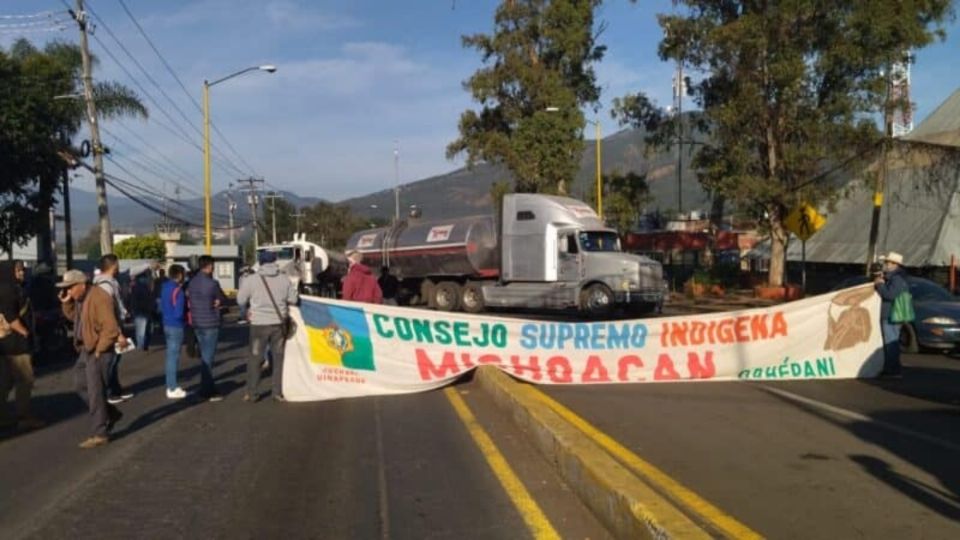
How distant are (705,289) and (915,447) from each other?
32910mm

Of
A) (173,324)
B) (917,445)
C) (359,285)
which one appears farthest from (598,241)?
(917,445)

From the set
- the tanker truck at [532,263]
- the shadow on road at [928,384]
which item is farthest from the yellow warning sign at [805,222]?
the shadow on road at [928,384]

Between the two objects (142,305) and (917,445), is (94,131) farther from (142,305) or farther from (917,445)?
(917,445)

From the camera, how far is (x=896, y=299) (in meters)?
12.5

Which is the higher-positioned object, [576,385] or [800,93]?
[800,93]

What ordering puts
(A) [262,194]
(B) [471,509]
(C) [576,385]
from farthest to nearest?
(A) [262,194], (C) [576,385], (B) [471,509]

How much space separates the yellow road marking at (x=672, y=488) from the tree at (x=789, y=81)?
26.0m

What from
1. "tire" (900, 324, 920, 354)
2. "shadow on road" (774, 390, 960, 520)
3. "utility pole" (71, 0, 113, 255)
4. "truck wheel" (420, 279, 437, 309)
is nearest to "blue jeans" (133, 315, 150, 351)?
"shadow on road" (774, 390, 960, 520)

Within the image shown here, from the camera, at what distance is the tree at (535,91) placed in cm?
4444

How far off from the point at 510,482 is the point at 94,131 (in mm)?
31280

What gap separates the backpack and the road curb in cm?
583

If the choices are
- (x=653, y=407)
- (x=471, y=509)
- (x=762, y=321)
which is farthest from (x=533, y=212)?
(x=471, y=509)

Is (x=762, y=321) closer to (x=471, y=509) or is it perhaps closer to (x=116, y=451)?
(x=471, y=509)

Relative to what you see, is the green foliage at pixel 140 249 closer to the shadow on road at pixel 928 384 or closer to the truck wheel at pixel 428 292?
the truck wheel at pixel 428 292
